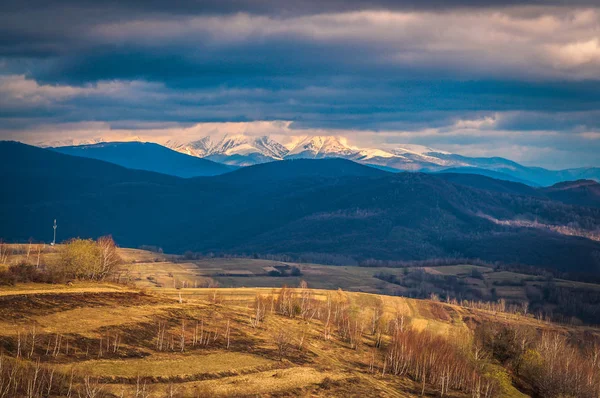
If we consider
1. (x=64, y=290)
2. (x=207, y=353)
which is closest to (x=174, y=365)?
(x=207, y=353)

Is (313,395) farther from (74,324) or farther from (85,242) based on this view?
(85,242)

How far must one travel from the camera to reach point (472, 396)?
483 feet

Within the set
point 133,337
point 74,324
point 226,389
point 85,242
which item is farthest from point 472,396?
point 85,242

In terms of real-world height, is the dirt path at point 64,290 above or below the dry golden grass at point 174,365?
above

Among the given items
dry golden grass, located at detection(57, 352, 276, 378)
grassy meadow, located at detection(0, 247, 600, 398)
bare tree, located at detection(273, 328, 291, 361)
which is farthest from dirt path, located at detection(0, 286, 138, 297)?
bare tree, located at detection(273, 328, 291, 361)

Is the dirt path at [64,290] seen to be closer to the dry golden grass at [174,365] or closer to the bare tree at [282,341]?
the dry golden grass at [174,365]

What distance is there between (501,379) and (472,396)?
1914cm

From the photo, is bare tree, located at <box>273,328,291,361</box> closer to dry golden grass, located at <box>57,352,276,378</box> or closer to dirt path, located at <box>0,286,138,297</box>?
dry golden grass, located at <box>57,352,276,378</box>

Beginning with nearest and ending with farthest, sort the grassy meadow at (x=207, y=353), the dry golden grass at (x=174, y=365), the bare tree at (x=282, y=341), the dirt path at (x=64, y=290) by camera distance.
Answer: the grassy meadow at (x=207, y=353), the dry golden grass at (x=174, y=365), the dirt path at (x=64, y=290), the bare tree at (x=282, y=341)

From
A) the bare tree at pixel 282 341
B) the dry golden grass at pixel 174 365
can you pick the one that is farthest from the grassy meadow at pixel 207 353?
the bare tree at pixel 282 341

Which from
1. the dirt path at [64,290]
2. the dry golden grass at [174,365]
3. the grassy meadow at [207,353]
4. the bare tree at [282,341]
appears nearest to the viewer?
the grassy meadow at [207,353]

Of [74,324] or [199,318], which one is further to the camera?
[199,318]

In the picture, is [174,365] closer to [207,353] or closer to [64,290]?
[207,353]

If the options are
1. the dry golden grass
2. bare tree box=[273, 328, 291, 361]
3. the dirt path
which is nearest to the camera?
the dry golden grass
